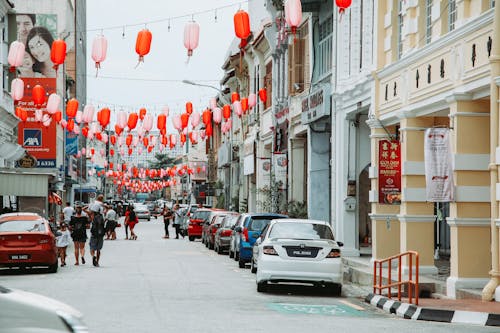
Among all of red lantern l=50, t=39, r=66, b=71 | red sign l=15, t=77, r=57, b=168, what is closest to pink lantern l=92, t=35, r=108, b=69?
red lantern l=50, t=39, r=66, b=71

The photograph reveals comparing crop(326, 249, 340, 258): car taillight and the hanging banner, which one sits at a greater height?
the hanging banner

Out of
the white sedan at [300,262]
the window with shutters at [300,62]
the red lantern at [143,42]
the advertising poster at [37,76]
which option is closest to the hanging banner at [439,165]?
the white sedan at [300,262]

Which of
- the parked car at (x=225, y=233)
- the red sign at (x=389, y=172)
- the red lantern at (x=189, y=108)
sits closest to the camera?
the red sign at (x=389, y=172)

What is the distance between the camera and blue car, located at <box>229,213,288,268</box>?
28859 mm

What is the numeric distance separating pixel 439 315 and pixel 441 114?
24.2 feet

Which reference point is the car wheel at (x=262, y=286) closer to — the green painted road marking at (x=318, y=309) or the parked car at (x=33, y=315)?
the green painted road marking at (x=318, y=309)

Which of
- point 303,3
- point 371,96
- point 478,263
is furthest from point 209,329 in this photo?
point 303,3

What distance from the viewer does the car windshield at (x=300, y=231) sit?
20.6 meters

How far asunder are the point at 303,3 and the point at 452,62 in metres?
15.6

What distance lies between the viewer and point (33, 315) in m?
7.29

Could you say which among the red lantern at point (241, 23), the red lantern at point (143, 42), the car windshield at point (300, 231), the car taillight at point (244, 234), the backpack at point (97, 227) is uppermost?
the red lantern at point (241, 23)

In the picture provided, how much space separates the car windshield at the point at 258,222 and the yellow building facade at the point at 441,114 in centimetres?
459

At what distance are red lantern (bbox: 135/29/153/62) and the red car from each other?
511 centimetres

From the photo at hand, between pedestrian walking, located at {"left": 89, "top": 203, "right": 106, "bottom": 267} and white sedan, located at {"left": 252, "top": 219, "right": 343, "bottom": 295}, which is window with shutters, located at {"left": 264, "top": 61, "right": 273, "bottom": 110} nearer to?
pedestrian walking, located at {"left": 89, "top": 203, "right": 106, "bottom": 267}
